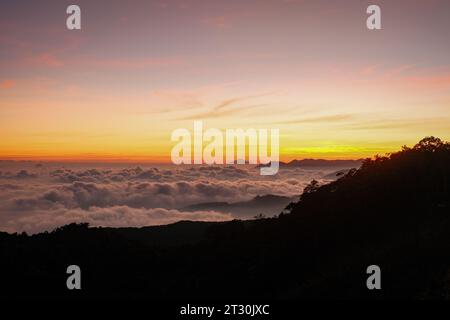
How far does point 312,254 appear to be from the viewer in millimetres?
34719

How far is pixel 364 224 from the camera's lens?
114 feet

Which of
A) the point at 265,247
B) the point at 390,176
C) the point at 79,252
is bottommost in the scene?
the point at 79,252

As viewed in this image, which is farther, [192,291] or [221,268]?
[221,268]

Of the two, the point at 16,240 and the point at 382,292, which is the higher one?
the point at 382,292

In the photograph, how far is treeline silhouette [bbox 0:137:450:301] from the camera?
84.9 ft

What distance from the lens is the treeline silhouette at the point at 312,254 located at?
1019 inches

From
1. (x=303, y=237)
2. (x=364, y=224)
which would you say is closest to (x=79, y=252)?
(x=303, y=237)

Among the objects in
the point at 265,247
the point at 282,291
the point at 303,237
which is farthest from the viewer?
the point at 265,247
